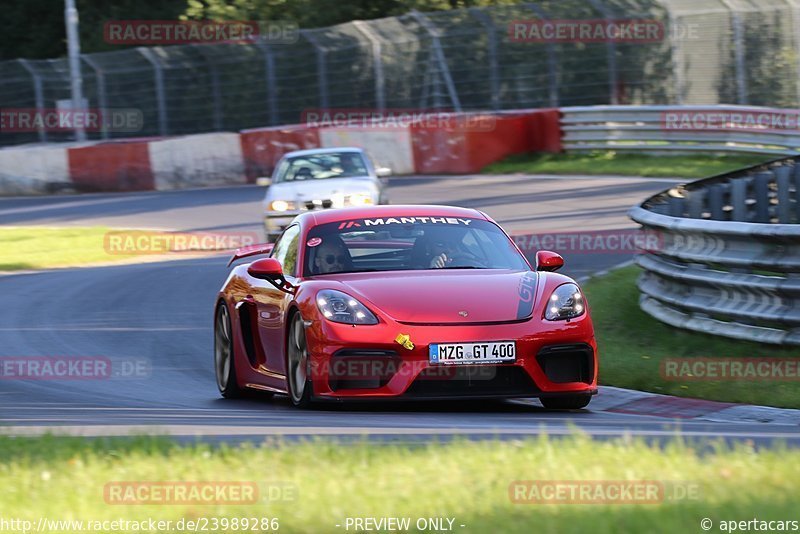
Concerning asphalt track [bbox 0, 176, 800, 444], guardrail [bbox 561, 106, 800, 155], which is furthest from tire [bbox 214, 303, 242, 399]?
guardrail [bbox 561, 106, 800, 155]

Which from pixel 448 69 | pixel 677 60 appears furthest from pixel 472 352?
pixel 448 69

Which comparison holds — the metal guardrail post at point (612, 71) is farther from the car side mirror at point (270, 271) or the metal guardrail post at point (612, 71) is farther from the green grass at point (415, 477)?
the green grass at point (415, 477)

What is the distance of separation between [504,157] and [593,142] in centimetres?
190

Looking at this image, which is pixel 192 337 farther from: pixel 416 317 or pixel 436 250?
pixel 416 317

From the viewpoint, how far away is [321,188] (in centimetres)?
2011

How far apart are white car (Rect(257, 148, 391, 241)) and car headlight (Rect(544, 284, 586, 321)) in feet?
36.4

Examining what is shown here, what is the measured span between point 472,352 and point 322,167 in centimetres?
1321

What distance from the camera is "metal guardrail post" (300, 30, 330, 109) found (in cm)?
3600

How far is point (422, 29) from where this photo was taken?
33.9 metres

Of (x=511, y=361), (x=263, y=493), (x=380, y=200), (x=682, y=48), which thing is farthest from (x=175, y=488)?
(x=682, y=48)

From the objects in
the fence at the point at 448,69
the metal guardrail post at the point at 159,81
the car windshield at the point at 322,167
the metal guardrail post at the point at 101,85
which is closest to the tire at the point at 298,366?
the car windshield at the point at 322,167

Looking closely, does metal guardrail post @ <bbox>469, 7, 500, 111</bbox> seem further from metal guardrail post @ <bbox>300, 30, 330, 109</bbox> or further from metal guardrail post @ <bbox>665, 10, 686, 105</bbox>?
metal guardrail post @ <bbox>665, 10, 686, 105</bbox>

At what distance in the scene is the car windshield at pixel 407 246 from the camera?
9.17m

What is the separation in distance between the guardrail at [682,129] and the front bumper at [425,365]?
17.4 m
